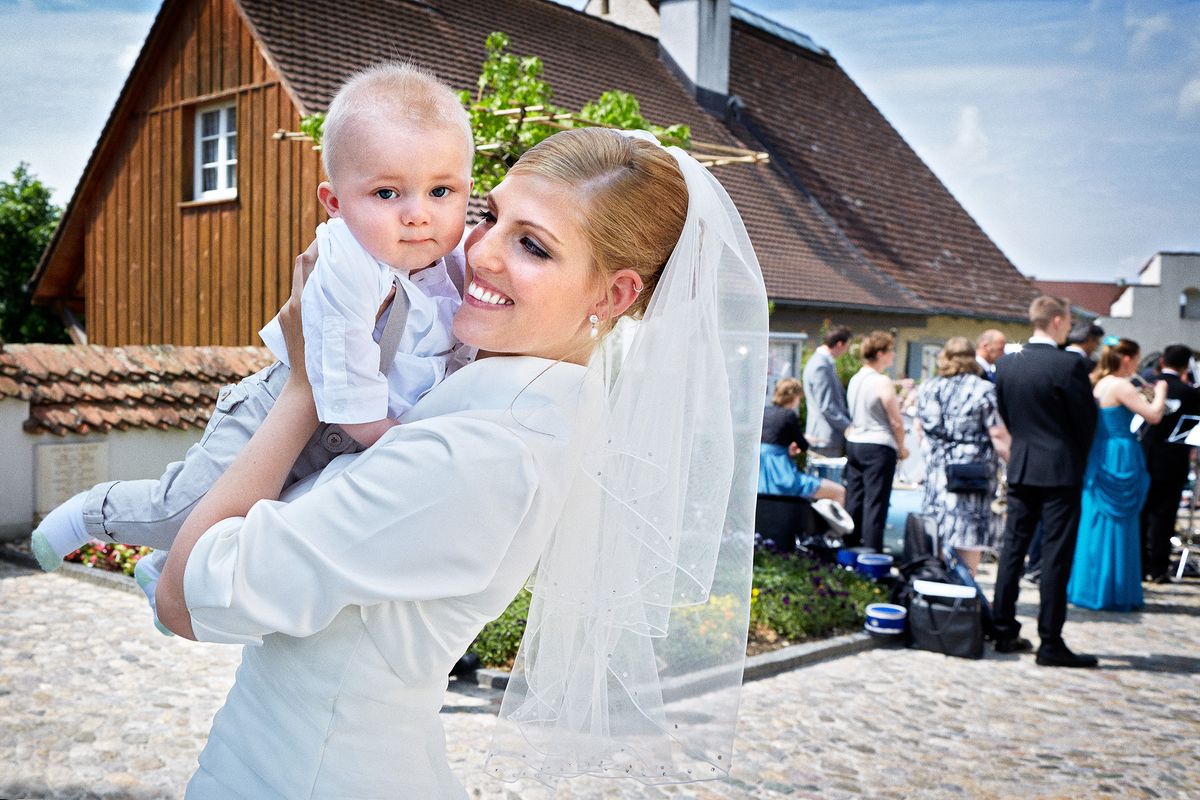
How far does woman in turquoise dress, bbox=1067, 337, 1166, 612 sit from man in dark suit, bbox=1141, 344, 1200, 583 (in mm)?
1528

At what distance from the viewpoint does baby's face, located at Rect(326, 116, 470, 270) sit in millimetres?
1904

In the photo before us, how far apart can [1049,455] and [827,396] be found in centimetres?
428

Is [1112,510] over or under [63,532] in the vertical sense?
under

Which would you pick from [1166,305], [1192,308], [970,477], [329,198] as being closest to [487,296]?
[329,198]

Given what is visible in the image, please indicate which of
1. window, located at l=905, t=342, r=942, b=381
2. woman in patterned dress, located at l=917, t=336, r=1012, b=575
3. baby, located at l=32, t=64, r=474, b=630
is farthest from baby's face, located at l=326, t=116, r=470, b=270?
window, located at l=905, t=342, r=942, b=381

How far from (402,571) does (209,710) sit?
4714mm

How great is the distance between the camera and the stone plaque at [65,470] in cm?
1007

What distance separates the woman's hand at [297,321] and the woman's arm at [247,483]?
0.10 feet

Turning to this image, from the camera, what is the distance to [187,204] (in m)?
16.3

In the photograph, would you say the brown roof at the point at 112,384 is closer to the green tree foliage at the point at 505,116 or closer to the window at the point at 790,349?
the green tree foliage at the point at 505,116

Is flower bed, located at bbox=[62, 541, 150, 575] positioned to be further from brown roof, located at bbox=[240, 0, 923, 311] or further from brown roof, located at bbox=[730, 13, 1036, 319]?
brown roof, located at bbox=[730, 13, 1036, 319]

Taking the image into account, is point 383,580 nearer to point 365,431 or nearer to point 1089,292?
point 365,431

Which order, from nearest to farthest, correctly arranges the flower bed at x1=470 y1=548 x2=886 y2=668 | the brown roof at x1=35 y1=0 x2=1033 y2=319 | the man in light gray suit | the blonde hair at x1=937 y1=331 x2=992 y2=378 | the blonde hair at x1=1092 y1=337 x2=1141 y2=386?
1. the flower bed at x1=470 y1=548 x2=886 y2=668
2. the blonde hair at x1=937 y1=331 x2=992 y2=378
3. the blonde hair at x1=1092 y1=337 x2=1141 y2=386
4. the man in light gray suit
5. the brown roof at x1=35 y1=0 x2=1033 y2=319

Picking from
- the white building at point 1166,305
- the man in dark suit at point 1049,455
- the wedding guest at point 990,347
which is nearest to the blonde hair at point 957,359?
the man in dark suit at point 1049,455
